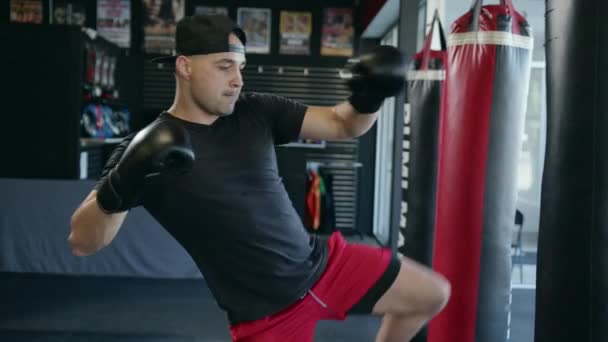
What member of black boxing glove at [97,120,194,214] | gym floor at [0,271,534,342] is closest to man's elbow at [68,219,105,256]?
black boxing glove at [97,120,194,214]

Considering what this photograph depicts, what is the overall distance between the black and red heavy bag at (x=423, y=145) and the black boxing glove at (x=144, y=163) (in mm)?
1463

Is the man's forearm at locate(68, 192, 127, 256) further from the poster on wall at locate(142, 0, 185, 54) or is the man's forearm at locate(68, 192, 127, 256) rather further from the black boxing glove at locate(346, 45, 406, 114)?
the poster on wall at locate(142, 0, 185, 54)

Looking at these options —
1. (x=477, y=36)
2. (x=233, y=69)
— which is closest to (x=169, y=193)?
(x=233, y=69)

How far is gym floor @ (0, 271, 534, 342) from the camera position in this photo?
134 inches

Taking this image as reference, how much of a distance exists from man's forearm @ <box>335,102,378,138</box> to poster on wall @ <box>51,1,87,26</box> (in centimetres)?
588

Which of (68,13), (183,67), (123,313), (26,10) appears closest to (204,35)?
(183,67)

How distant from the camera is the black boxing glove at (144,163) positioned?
4.78 ft

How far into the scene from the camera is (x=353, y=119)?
6.23 ft

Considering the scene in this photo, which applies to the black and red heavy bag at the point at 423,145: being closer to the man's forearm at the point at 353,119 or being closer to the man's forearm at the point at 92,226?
the man's forearm at the point at 353,119

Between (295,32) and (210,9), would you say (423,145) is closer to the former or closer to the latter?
(295,32)

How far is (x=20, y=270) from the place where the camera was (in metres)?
4.67

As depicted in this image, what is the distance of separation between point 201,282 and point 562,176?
11.7 ft

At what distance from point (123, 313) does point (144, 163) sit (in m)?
2.64

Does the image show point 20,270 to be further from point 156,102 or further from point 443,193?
point 443,193
